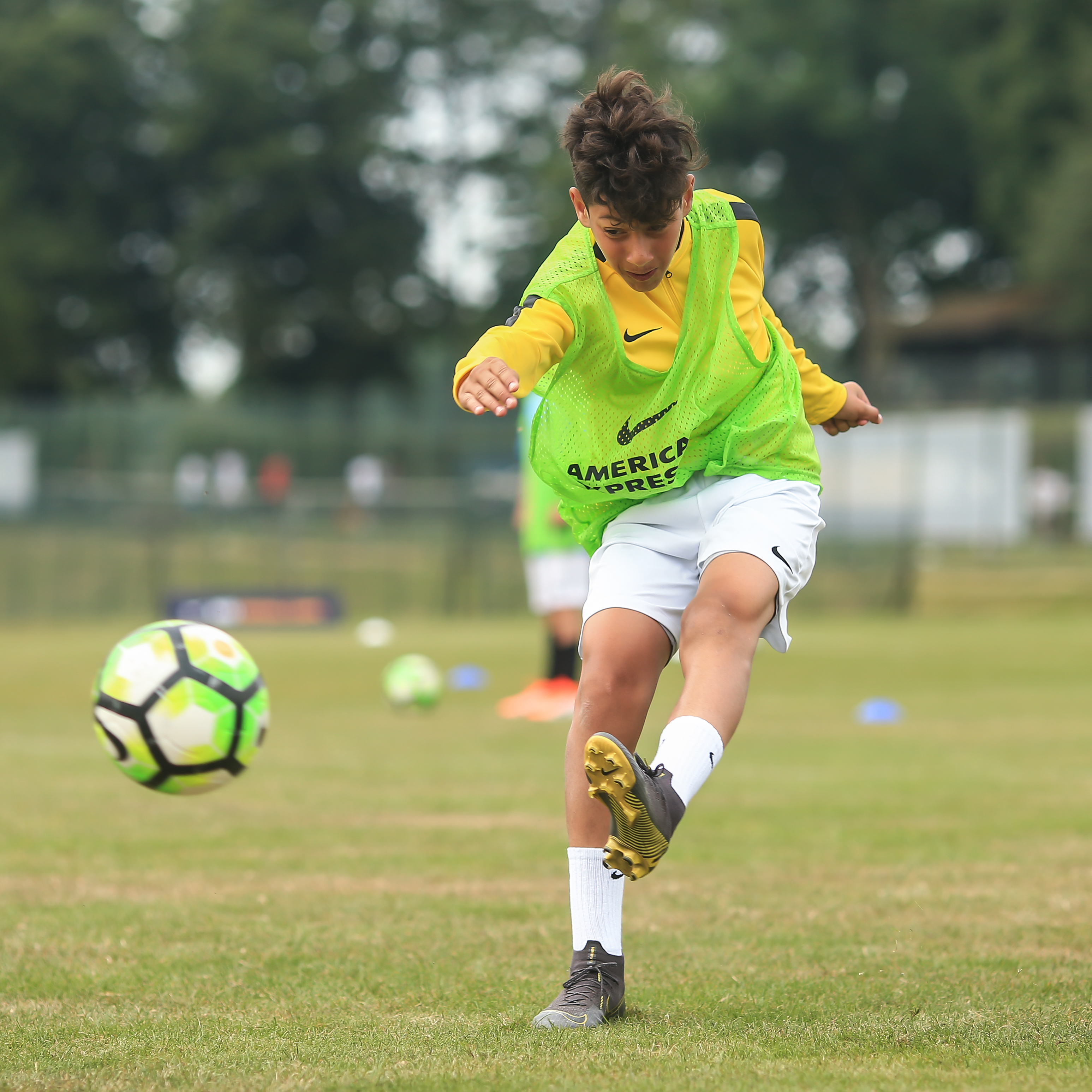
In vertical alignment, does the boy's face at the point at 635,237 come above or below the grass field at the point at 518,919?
above

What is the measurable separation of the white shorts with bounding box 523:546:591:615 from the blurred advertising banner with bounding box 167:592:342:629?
1084cm

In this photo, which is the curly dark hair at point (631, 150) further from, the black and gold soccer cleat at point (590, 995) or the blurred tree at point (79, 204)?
the blurred tree at point (79, 204)

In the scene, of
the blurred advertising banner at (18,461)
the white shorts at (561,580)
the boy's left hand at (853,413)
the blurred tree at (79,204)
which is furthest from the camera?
the blurred tree at (79,204)

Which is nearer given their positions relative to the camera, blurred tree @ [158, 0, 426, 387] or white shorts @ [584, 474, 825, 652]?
white shorts @ [584, 474, 825, 652]

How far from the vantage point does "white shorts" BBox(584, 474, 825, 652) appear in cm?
395

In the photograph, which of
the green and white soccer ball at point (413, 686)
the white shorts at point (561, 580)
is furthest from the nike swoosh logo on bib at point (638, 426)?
the green and white soccer ball at point (413, 686)

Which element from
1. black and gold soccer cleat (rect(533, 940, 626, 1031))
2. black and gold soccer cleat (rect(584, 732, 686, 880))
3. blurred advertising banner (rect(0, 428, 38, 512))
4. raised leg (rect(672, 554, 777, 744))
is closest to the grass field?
black and gold soccer cleat (rect(533, 940, 626, 1031))

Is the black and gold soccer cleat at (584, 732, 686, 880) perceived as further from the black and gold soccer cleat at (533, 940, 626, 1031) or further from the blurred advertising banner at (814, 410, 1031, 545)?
the blurred advertising banner at (814, 410, 1031, 545)

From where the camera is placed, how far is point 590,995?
3.73 m

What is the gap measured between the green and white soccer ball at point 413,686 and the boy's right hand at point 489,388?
331 inches

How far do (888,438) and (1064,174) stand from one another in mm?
17744

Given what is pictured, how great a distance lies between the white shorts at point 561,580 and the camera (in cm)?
1106

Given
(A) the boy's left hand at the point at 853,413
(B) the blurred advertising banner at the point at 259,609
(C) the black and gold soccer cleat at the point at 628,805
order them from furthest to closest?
(B) the blurred advertising banner at the point at 259,609 → (A) the boy's left hand at the point at 853,413 → (C) the black and gold soccer cleat at the point at 628,805

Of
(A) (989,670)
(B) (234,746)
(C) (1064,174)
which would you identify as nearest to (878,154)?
(C) (1064,174)
